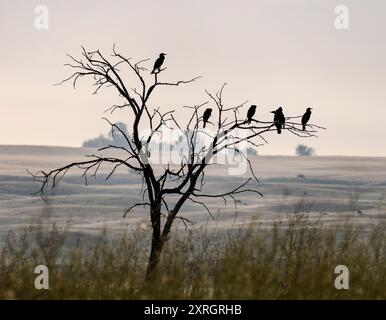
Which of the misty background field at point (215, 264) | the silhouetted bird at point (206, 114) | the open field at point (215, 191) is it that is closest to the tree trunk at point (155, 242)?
the misty background field at point (215, 264)

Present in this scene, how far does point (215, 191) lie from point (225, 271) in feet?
135

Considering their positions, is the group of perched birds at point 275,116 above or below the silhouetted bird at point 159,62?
below

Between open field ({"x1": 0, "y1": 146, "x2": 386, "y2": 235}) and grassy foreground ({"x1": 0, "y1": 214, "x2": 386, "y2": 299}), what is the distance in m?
0.85

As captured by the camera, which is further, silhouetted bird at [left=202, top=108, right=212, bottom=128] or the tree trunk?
silhouetted bird at [left=202, top=108, right=212, bottom=128]

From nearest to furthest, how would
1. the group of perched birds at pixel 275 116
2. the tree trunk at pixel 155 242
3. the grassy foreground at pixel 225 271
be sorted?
the grassy foreground at pixel 225 271 → the tree trunk at pixel 155 242 → the group of perched birds at pixel 275 116

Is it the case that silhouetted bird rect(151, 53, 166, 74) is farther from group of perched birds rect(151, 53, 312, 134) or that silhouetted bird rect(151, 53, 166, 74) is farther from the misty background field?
the misty background field

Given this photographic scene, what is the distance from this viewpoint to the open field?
112ft

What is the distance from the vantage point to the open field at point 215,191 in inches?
1339

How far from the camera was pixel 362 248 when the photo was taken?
12.0m

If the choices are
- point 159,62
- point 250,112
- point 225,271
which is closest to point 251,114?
point 250,112

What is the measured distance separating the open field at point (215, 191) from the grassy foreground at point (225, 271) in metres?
0.85

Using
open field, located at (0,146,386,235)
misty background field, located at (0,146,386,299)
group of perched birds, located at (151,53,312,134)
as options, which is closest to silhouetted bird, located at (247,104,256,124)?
group of perched birds, located at (151,53,312,134)

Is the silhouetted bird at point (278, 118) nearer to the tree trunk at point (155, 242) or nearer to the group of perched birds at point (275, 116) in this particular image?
the group of perched birds at point (275, 116)
